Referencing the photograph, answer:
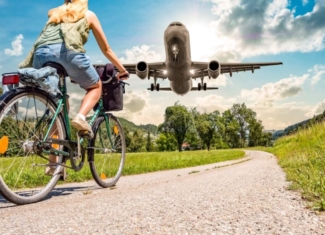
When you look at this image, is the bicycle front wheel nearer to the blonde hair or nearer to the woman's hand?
the woman's hand

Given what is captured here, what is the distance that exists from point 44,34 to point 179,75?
60.0 ft

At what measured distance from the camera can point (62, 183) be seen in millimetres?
4707

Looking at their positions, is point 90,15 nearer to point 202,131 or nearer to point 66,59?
point 66,59

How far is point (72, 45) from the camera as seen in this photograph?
284cm

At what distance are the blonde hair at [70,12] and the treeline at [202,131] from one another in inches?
2708

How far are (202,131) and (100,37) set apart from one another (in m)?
78.5

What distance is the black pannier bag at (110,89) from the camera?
3.70 metres

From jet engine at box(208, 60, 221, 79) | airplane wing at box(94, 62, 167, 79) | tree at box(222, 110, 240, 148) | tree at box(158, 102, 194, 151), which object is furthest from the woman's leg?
tree at box(222, 110, 240, 148)

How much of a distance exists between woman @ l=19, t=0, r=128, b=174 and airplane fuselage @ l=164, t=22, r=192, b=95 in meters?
15.7

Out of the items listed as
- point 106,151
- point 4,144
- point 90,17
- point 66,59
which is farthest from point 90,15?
point 106,151

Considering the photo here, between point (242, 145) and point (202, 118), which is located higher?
point (202, 118)

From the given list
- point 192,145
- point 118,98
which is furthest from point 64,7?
point 192,145

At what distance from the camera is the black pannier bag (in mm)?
3699

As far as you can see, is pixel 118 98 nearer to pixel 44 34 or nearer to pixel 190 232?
pixel 44 34
